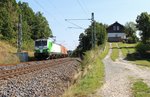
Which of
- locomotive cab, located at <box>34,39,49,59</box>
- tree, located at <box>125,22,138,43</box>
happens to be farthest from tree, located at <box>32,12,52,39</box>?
locomotive cab, located at <box>34,39,49,59</box>

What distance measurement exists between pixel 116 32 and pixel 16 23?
7519 cm

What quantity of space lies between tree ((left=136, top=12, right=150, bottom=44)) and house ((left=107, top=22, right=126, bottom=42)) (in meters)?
46.3

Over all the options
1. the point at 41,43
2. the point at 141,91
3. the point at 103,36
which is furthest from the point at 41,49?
the point at 103,36

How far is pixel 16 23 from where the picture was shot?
98938 millimetres

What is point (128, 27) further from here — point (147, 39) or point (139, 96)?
point (139, 96)

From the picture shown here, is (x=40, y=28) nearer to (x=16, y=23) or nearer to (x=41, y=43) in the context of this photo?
(x=16, y=23)

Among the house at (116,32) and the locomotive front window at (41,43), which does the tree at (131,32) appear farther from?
the locomotive front window at (41,43)

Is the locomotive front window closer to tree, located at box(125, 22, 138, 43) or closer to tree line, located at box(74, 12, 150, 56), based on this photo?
tree line, located at box(74, 12, 150, 56)

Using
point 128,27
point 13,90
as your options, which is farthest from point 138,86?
point 128,27

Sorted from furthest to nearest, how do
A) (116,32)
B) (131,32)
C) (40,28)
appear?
1. (116,32)
2. (131,32)
3. (40,28)

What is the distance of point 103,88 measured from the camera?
18828 mm

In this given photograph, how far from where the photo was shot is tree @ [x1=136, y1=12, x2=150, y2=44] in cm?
9975

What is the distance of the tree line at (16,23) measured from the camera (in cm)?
8831

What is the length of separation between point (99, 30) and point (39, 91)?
2874 inches
